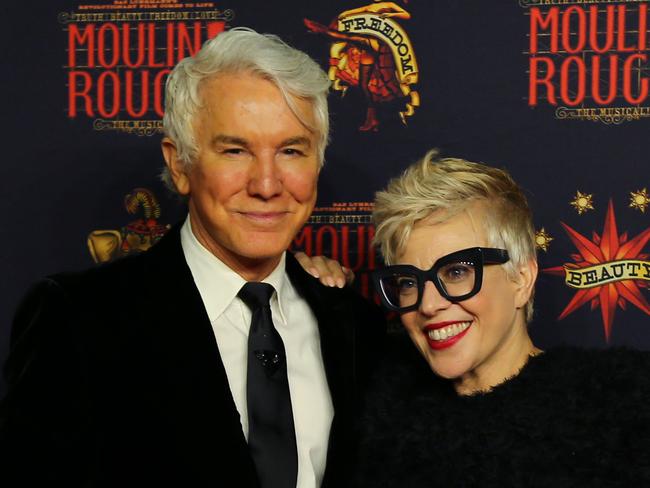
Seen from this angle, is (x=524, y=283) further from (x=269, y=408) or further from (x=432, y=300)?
(x=269, y=408)

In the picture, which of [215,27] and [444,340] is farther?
[215,27]

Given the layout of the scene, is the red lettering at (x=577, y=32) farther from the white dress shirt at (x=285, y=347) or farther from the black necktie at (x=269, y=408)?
the black necktie at (x=269, y=408)

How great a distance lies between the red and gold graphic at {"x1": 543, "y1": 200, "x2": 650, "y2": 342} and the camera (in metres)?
2.27

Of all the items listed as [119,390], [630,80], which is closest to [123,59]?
[119,390]

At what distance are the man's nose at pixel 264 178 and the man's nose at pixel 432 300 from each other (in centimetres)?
35

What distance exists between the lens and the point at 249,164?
175 cm

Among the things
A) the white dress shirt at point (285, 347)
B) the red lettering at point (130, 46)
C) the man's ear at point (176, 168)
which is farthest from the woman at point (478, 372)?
the red lettering at point (130, 46)

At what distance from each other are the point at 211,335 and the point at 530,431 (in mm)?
605

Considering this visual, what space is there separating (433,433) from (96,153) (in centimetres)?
127

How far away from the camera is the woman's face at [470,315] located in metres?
1.66

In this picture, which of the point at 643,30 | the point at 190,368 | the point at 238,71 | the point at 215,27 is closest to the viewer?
the point at 190,368

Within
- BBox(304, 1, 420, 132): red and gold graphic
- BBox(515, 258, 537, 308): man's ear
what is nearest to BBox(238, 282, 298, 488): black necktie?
BBox(515, 258, 537, 308): man's ear

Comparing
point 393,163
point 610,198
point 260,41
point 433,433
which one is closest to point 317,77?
point 260,41

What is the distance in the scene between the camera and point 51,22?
2.41m
